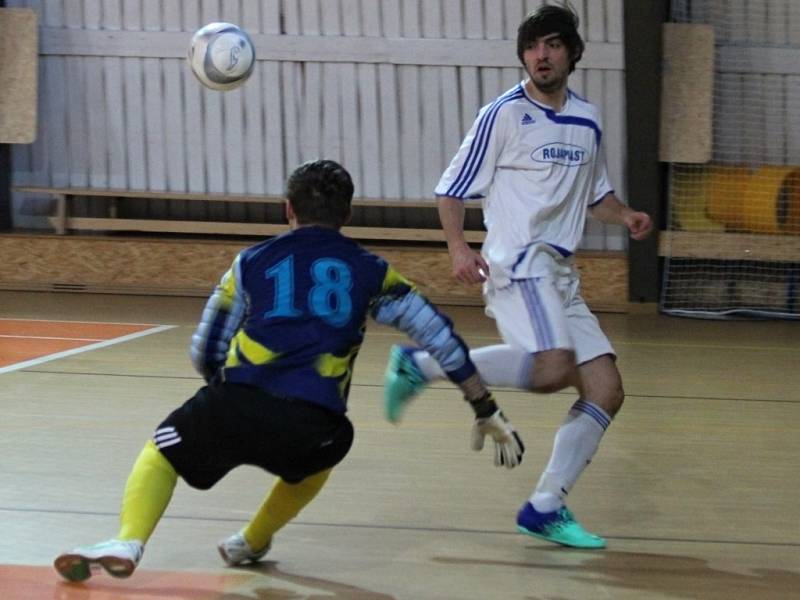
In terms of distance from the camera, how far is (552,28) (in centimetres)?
418

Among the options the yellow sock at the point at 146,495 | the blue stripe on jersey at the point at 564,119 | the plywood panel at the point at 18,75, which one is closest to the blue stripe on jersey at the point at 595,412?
the blue stripe on jersey at the point at 564,119

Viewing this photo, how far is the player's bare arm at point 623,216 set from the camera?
14.5ft

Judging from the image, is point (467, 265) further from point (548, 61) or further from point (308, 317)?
point (308, 317)

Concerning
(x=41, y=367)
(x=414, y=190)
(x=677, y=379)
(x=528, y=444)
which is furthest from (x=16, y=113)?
(x=528, y=444)

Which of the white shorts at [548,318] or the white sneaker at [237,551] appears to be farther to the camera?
the white shorts at [548,318]

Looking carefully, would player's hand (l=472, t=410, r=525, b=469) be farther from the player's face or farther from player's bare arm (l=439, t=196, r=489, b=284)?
the player's face

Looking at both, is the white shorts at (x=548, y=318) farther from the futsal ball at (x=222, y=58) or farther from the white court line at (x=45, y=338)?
the white court line at (x=45, y=338)

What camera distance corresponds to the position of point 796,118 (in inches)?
424

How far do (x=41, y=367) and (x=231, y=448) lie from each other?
424 cm

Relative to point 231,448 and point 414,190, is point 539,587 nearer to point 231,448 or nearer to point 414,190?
point 231,448

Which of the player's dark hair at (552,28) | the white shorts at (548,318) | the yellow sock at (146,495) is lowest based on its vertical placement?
the yellow sock at (146,495)

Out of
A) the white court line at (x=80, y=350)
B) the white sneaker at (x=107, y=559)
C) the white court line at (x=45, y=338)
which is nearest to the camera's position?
the white sneaker at (x=107, y=559)

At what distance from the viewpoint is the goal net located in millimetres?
10492

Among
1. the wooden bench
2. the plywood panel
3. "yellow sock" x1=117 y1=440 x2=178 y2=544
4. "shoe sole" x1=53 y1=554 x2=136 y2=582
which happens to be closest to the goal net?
the wooden bench
